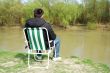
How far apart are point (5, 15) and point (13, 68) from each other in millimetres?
32849

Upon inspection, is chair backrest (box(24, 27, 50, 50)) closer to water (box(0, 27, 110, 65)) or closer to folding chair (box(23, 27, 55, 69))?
folding chair (box(23, 27, 55, 69))

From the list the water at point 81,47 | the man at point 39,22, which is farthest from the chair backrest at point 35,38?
the water at point 81,47

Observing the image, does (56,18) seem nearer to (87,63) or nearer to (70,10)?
(70,10)

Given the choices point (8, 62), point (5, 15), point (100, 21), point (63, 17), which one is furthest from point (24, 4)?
point (8, 62)

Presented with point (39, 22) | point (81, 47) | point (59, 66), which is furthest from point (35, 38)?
point (81, 47)

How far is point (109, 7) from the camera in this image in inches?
1516

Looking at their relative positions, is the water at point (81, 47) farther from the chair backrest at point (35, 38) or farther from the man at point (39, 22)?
the chair backrest at point (35, 38)

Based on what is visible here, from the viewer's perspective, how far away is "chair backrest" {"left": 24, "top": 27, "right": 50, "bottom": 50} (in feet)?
19.0

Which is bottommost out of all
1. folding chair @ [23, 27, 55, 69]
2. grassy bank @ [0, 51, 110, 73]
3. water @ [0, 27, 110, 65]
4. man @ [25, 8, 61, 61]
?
water @ [0, 27, 110, 65]

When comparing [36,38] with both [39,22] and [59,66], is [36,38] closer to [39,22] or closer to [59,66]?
[39,22]

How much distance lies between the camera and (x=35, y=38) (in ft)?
19.2

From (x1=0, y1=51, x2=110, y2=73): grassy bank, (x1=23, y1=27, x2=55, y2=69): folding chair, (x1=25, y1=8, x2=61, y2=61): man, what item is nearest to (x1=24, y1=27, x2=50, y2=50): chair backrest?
(x1=23, y1=27, x2=55, y2=69): folding chair

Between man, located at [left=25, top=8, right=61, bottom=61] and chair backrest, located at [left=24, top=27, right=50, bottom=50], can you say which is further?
man, located at [left=25, top=8, right=61, bottom=61]

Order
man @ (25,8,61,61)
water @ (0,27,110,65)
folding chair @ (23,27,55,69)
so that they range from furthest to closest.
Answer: water @ (0,27,110,65)
man @ (25,8,61,61)
folding chair @ (23,27,55,69)
